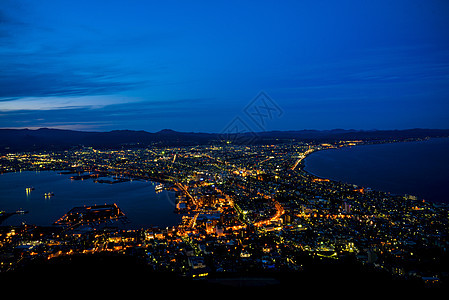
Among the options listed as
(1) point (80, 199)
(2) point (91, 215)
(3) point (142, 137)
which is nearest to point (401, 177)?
(2) point (91, 215)

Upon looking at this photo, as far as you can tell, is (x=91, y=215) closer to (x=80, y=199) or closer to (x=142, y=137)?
(x=80, y=199)

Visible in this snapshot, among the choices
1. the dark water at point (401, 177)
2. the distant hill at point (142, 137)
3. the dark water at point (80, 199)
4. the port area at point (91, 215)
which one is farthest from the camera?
the distant hill at point (142, 137)

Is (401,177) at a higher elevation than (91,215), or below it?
higher

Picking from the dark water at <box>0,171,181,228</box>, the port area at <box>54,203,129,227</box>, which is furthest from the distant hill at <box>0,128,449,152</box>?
the port area at <box>54,203,129,227</box>

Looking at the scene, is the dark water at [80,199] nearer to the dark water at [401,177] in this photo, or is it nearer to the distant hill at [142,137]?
the dark water at [401,177]

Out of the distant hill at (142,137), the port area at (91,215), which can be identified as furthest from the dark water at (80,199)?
the distant hill at (142,137)

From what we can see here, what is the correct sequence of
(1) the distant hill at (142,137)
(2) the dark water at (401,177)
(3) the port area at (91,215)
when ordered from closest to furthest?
(3) the port area at (91,215) → (2) the dark water at (401,177) → (1) the distant hill at (142,137)

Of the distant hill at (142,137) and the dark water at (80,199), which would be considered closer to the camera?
the dark water at (80,199)
